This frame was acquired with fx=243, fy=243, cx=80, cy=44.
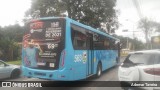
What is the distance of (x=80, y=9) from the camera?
3781cm

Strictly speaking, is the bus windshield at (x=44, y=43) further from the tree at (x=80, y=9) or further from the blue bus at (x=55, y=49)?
the tree at (x=80, y=9)

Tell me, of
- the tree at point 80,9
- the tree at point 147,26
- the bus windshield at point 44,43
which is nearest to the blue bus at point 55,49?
the bus windshield at point 44,43

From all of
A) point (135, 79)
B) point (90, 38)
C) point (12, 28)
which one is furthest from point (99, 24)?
point (12, 28)

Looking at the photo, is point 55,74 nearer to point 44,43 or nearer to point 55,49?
point 55,49

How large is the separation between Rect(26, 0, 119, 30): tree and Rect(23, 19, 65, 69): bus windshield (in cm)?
2600

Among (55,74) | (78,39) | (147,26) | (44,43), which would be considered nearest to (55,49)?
(44,43)

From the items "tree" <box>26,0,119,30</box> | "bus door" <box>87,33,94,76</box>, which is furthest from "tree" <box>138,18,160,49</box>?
"bus door" <box>87,33,94,76</box>

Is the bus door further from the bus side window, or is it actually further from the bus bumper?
the bus bumper

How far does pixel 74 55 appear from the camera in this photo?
10.3 meters

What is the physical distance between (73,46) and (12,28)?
63897 mm

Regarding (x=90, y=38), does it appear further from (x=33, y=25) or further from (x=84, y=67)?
(x=33, y=25)

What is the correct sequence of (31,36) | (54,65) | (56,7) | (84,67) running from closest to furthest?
1. (54,65)
2. (31,36)
3. (84,67)
4. (56,7)

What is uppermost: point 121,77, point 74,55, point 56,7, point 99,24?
point 56,7

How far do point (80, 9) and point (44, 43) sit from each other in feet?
92.3
